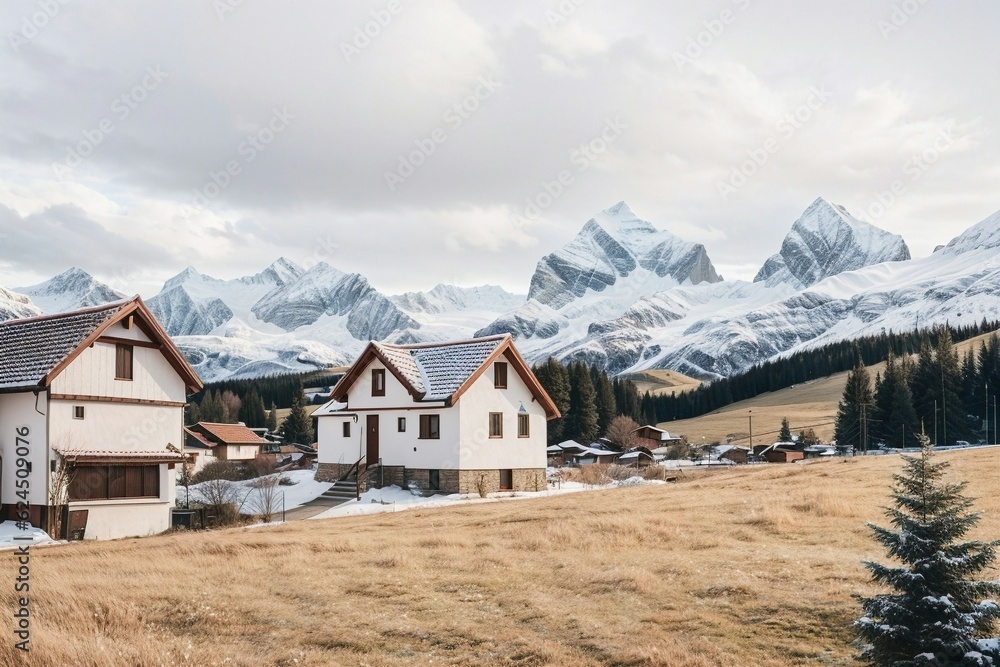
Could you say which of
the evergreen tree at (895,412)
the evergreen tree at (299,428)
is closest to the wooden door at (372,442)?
the evergreen tree at (895,412)

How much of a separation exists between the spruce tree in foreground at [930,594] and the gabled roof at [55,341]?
30.2 m

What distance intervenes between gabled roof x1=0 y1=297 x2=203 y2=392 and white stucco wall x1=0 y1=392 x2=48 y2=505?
0.70 m

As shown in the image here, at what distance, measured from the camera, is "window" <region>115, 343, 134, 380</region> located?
118 ft

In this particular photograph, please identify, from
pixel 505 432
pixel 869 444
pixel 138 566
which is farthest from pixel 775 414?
pixel 138 566

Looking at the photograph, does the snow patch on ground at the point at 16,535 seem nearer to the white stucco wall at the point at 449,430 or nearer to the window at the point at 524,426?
the white stucco wall at the point at 449,430

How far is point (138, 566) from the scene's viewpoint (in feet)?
69.8

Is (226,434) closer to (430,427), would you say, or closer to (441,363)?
(441,363)

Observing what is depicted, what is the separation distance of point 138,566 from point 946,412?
374 feet

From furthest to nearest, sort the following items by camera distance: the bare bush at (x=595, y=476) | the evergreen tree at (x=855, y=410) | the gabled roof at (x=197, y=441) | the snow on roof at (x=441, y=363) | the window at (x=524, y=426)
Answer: the gabled roof at (x=197, y=441)
the evergreen tree at (x=855, y=410)
the bare bush at (x=595, y=476)
the window at (x=524, y=426)
the snow on roof at (x=441, y=363)

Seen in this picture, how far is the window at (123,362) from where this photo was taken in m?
35.8

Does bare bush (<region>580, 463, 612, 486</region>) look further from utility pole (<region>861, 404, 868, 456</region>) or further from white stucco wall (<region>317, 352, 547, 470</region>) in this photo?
utility pole (<region>861, 404, 868, 456</region>)

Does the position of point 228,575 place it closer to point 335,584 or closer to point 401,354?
point 335,584

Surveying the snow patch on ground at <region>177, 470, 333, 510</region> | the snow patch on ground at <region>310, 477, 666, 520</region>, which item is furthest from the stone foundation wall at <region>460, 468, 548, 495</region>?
the snow patch on ground at <region>177, 470, 333, 510</region>

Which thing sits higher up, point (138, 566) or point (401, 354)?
point (401, 354)
